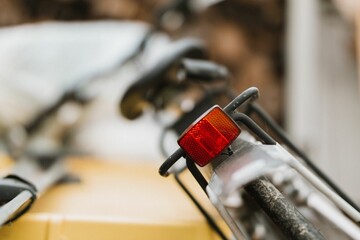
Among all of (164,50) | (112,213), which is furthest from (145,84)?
(164,50)

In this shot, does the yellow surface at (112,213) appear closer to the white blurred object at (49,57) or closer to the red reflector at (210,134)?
the red reflector at (210,134)

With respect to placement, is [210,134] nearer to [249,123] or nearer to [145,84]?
[249,123]

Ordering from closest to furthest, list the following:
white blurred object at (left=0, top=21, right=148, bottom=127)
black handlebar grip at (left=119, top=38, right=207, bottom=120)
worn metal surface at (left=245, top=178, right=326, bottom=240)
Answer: worn metal surface at (left=245, top=178, right=326, bottom=240)
black handlebar grip at (left=119, top=38, right=207, bottom=120)
white blurred object at (left=0, top=21, right=148, bottom=127)

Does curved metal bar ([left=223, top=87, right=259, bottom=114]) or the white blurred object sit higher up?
the white blurred object

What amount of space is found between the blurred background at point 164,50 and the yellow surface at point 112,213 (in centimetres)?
25

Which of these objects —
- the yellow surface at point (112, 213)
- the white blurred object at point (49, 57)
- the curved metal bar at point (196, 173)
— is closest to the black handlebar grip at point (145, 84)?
the yellow surface at point (112, 213)

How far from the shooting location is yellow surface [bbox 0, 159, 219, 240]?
1.60 ft

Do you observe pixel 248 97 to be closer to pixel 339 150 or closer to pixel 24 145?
pixel 24 145

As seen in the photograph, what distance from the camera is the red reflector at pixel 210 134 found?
369mm

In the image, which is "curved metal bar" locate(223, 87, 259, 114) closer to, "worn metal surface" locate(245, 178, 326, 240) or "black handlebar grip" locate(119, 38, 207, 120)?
"worn metal surface" locate(245, 178, 326, 240)

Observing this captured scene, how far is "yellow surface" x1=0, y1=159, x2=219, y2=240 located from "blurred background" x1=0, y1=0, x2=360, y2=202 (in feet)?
0.82

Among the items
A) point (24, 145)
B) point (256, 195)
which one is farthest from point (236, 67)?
point (256, 195)

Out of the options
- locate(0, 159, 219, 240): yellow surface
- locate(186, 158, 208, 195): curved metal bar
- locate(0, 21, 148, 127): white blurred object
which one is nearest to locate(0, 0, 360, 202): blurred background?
locate(0, 21, 148, 127): white blurred object

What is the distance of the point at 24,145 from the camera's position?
907 mm
